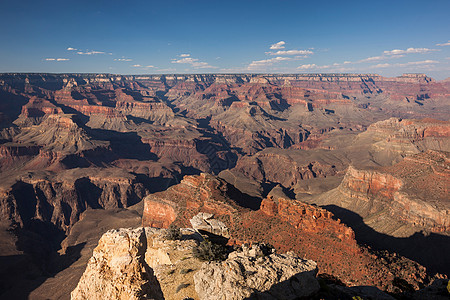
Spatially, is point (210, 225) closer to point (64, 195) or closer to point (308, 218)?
point (308, 218)

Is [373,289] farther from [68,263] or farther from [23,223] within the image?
[23,223]

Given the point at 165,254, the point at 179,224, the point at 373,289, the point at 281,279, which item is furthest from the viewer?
the point at 179,224

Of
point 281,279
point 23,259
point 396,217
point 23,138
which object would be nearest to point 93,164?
point 23,138

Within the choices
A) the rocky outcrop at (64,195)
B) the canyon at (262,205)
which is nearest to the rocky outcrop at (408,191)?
the canyon at (262,205)

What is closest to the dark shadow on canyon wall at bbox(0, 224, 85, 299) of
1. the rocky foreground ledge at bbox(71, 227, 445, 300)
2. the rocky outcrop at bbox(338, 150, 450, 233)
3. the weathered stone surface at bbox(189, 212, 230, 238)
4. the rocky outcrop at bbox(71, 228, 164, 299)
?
the weathered stone surface at bbox(189, 212, 230, 238)

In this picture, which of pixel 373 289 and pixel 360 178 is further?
pixel 360 178

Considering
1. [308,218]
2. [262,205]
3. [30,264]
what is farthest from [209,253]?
[30,264]
